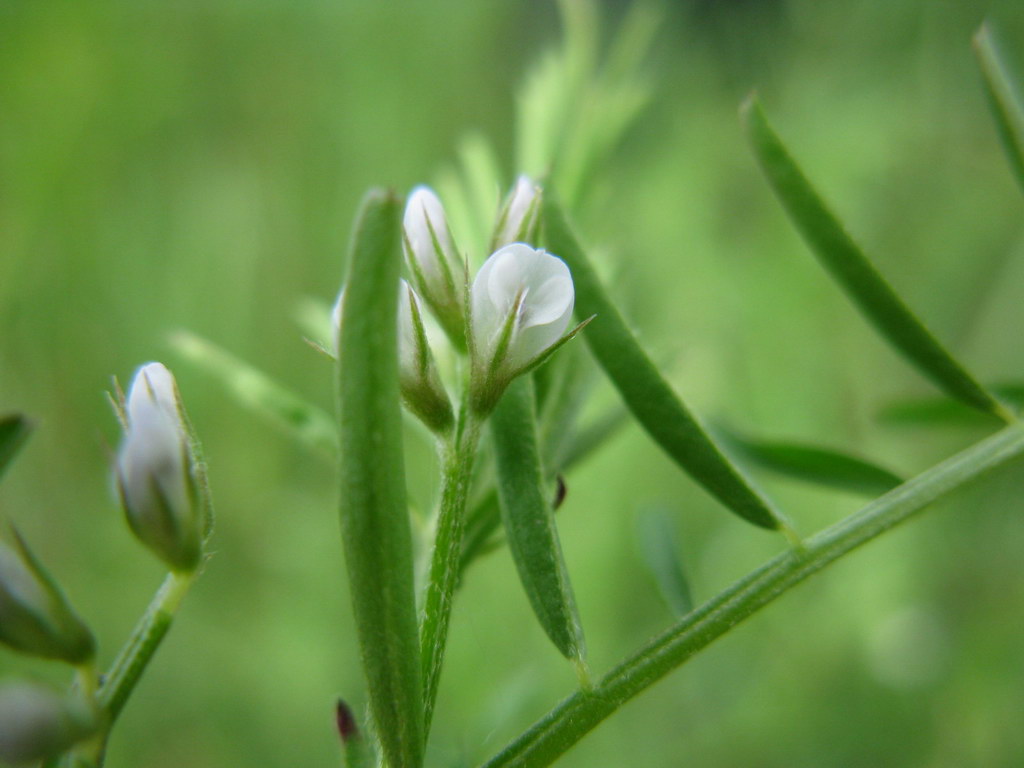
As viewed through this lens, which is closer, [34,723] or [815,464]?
[34,723]

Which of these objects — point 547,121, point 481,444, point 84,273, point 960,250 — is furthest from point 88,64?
point 960,250

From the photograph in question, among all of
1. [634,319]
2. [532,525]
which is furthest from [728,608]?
[634,319]

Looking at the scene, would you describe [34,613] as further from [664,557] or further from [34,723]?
[664,557]

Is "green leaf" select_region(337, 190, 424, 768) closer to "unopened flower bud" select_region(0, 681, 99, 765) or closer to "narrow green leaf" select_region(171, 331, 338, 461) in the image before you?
"unopened flower bud" select_region(0, 681, 99, 765)

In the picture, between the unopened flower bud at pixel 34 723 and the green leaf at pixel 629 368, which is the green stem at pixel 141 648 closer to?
the unopened flower bud at pixel 34 723

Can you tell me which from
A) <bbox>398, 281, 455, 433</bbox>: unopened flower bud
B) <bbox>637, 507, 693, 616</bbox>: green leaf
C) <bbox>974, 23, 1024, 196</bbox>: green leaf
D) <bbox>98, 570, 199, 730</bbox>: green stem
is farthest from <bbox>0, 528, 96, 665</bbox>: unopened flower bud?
<bbox>974, 23, 1024, 196</bbox>: green leaf
